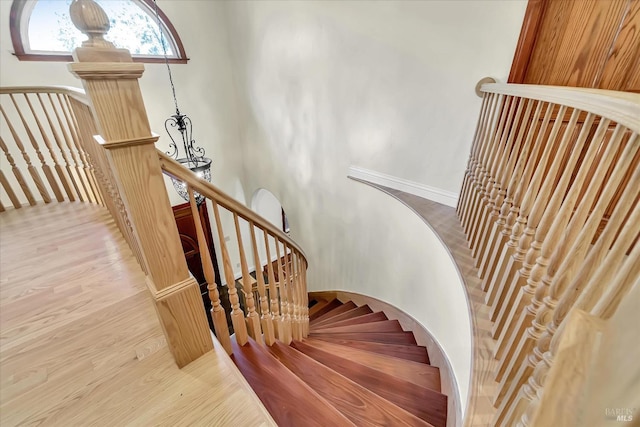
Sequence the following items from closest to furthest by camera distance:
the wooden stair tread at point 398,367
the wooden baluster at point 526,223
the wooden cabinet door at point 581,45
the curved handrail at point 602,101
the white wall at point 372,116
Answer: the curved handrail at point 602,101 < the wooden baluster at point 526,223 < the wooden cabinet door at point 581,45 < the wooden stair tread at point 398,367 < the white wall at point 372,116

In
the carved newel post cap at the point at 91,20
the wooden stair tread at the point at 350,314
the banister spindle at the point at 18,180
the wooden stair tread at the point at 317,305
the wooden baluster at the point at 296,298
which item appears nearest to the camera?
the carved newel post cap at the point at 91,20

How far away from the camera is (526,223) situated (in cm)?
115

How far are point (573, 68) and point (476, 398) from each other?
6.31 feet

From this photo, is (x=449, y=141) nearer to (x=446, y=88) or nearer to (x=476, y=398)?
(x=446, y=88)

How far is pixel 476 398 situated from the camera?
1.07 metres

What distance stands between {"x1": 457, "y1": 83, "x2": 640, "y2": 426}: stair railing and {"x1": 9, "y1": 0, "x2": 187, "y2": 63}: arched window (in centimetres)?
315

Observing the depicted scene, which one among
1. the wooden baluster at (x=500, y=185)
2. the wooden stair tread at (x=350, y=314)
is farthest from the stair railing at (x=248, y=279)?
the wooden baluster at (x=500, y=185)

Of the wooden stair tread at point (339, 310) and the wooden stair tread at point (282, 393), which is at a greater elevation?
the wooden stair tread at point (282, 393)

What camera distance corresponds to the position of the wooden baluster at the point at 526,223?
949mm

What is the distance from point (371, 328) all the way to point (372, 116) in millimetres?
2102

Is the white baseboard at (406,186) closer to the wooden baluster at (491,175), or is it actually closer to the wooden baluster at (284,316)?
the wooden baluster at (491,175)

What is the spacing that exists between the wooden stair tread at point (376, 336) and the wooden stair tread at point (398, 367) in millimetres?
371

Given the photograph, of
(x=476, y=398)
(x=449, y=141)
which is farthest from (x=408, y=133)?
(x=476, y=398)

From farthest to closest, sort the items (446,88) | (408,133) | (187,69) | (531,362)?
1. (187,69)
2. (408,133)
3. (446,88)
4. (531,362)
